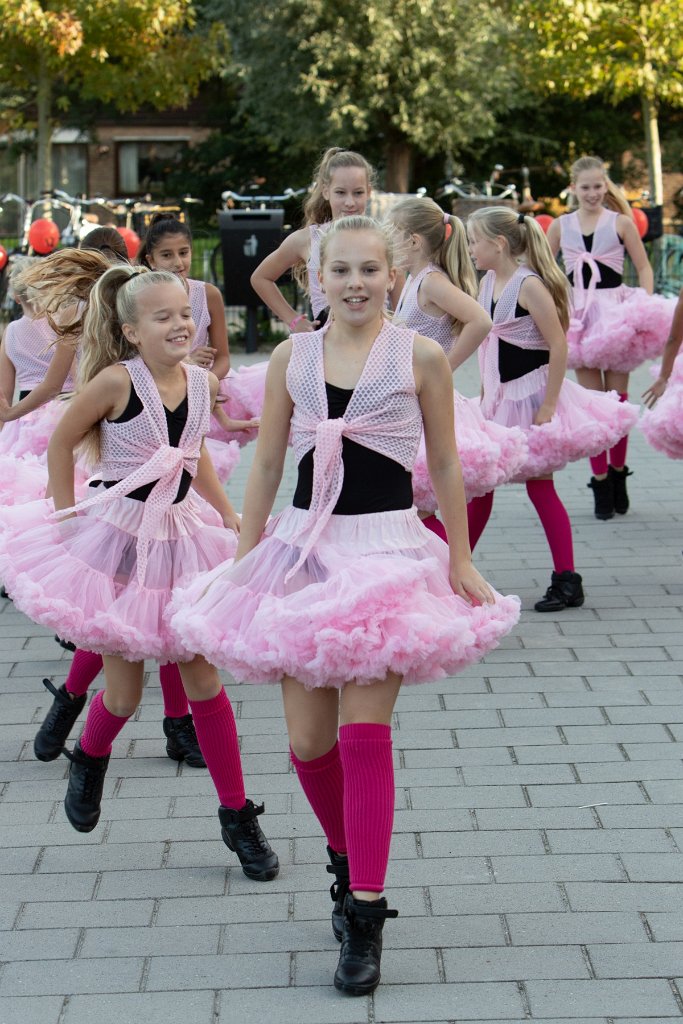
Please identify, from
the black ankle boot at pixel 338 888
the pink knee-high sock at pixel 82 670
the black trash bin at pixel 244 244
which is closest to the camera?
the black ankle boot at pixel 338 888

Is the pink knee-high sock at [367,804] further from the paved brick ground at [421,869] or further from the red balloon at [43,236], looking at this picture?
the red balloon at [43,236]

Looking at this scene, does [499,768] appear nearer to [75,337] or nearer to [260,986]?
[260,986]

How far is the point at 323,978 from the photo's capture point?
3.73 metres

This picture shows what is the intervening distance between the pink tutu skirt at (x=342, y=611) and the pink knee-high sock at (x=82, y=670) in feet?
4.25

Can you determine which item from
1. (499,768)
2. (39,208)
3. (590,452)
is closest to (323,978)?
(499,768)

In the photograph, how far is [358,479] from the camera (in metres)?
3.94

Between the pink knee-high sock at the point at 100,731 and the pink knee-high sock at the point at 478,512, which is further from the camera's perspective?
the pink knee-high sock at the point at 478,512

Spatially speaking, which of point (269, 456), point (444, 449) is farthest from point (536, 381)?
point (269, 456)

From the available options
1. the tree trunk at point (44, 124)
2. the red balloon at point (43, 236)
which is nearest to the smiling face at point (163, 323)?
the red balloon at point (43, 236)

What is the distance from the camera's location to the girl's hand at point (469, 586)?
391 cm

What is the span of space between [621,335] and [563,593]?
2.38 m

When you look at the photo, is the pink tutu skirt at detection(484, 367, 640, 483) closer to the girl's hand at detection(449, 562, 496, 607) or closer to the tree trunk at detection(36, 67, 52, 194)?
the girl's hand at detection(449, 562, 496, 607)

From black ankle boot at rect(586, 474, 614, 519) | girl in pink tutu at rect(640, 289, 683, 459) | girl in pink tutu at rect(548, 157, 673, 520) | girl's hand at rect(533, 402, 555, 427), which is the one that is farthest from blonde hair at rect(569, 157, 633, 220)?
girl's hand at rect(533, 402, 555, 427)

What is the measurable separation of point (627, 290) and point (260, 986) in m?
6.80
